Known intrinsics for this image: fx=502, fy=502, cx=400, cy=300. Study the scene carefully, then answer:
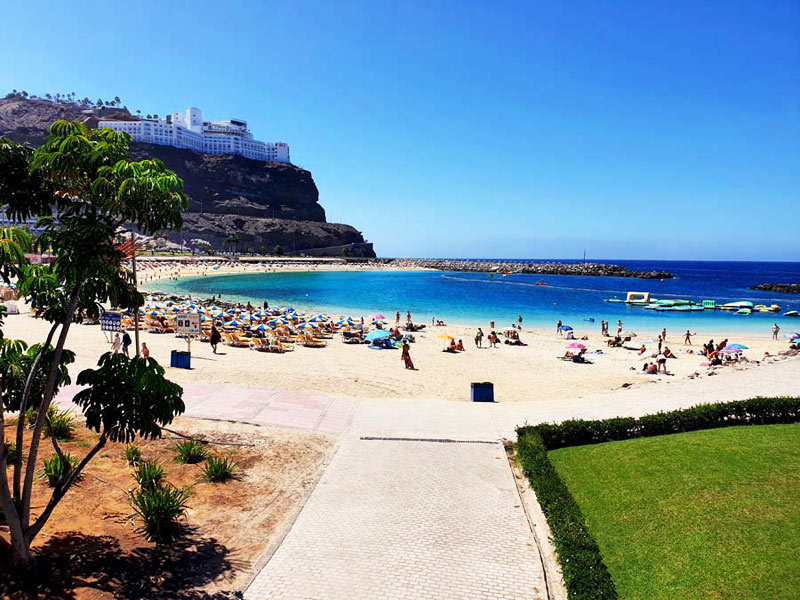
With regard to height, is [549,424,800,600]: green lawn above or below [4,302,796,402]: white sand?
above

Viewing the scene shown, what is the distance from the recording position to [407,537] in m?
7.75

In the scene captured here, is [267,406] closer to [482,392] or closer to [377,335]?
[482,392]

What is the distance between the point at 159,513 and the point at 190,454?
2949 millimetres

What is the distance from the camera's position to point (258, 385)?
56.3 feet

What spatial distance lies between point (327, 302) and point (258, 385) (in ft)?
134

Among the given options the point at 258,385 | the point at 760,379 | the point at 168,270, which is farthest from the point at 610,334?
the point at 168,270

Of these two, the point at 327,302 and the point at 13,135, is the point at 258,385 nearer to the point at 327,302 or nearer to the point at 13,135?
the point at 327,302

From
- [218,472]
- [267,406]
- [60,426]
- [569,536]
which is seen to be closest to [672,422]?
[569,536]

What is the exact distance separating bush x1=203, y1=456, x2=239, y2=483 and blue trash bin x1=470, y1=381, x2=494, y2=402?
9.46 meters

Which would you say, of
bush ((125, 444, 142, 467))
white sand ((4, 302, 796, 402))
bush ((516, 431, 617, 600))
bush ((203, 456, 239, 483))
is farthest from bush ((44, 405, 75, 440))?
bush ((516, 431, 617, 600))

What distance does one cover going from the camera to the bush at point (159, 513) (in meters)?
7.34

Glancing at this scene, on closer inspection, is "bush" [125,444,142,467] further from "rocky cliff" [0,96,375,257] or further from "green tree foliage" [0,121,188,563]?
"rocky cliff" [0,96,375,257]

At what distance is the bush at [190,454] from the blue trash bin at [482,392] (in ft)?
31.1

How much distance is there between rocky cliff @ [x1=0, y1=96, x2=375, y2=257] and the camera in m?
147
